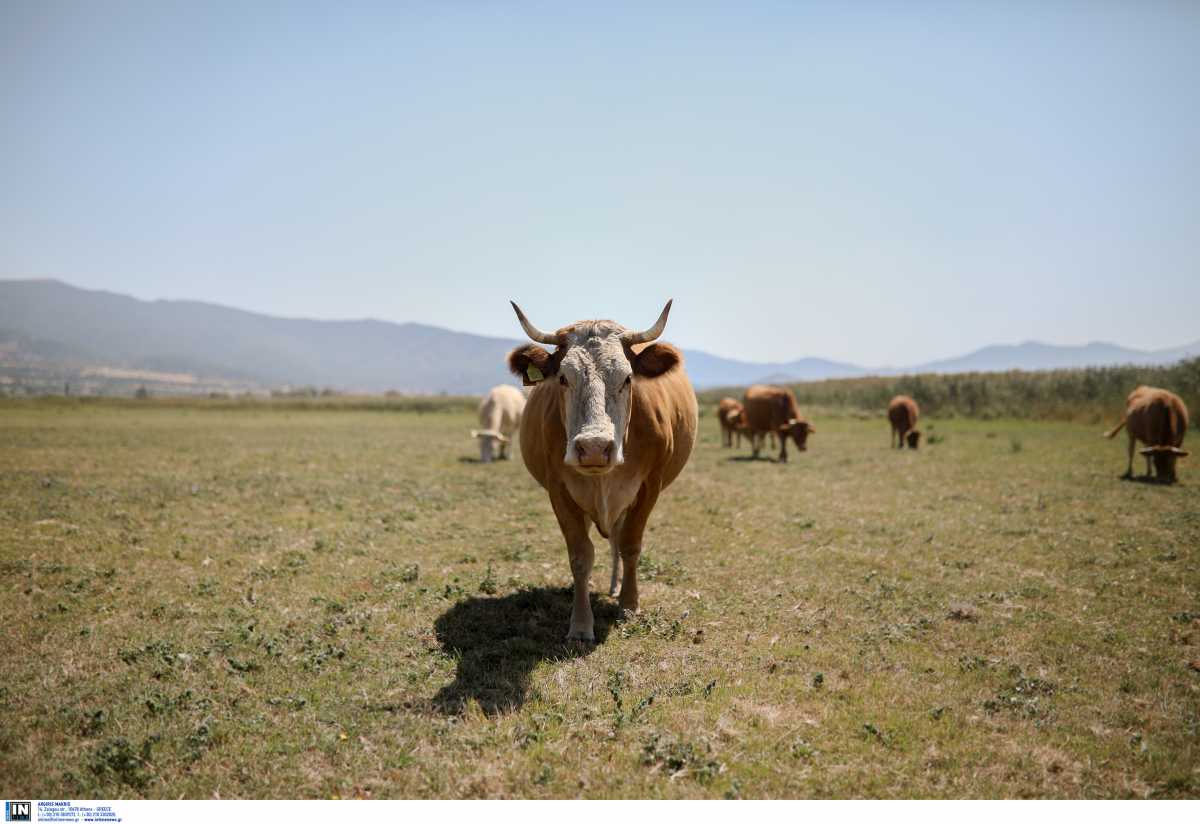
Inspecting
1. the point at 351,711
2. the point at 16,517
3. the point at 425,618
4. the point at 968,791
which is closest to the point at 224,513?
the point at 16,517

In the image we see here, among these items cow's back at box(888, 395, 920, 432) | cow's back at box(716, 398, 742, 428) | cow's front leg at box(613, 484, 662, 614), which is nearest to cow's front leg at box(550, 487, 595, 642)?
cow's front leg at box(613, 484, 662, 614)

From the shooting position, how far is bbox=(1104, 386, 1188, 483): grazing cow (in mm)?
15305

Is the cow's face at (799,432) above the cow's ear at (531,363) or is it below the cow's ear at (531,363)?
below

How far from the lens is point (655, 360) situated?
6336 millimetres

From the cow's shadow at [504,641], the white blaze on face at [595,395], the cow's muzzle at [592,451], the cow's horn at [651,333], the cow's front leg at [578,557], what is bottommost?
the cow's shadow at [504,641]

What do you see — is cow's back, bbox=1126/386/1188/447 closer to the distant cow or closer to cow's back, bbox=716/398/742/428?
the distant cow

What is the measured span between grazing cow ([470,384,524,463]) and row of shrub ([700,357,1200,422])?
26.3 meters

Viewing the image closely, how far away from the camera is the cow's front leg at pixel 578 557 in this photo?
6395mm

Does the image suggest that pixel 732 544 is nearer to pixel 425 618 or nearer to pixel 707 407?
pixel 425 618

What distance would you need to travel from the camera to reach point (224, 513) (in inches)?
480

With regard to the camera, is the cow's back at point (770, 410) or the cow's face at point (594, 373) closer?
the cow's face at point (594, 373)

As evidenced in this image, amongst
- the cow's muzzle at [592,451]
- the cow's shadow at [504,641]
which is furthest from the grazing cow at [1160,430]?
the cow's muzzle at [592,451]

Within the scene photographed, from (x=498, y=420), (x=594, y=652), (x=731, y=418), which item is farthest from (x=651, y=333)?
(x=731, y=418)

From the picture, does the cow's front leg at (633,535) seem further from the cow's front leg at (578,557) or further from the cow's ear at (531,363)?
the cow's ear at (531,363)
